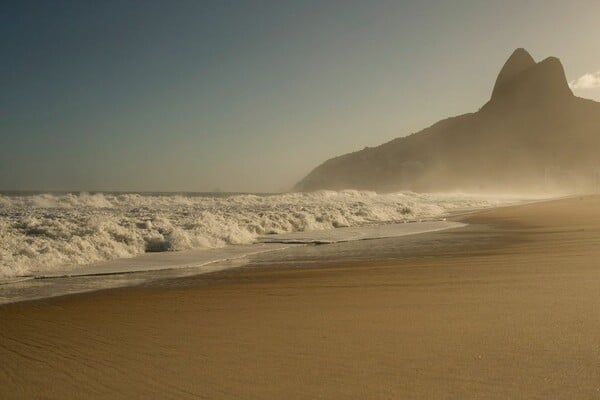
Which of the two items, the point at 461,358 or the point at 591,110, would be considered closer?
the point at 461,358

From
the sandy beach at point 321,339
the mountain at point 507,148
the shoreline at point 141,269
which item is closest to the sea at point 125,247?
the shoreline at point 141,269

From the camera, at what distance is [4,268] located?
9234 millimetres

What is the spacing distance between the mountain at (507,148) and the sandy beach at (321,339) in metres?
117

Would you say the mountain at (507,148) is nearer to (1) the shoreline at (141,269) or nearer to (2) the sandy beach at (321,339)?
(1) the shoreline at (141,269)

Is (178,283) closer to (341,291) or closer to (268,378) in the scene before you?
(341,291)

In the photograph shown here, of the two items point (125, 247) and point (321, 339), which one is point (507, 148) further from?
point (321, 339)

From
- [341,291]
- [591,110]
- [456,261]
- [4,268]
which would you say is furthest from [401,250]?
[591,110]

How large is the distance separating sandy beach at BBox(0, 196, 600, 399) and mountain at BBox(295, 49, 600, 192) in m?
117

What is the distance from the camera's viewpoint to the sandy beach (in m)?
3.16

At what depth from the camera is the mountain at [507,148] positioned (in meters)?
122

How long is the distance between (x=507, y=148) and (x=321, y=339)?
145653 mm

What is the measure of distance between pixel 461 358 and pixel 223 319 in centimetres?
251

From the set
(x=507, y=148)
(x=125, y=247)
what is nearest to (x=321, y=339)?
(x=125, y=247)

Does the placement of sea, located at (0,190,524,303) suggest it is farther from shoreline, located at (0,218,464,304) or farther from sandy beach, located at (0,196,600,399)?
sandy beach, located at (0,196,600,399)
